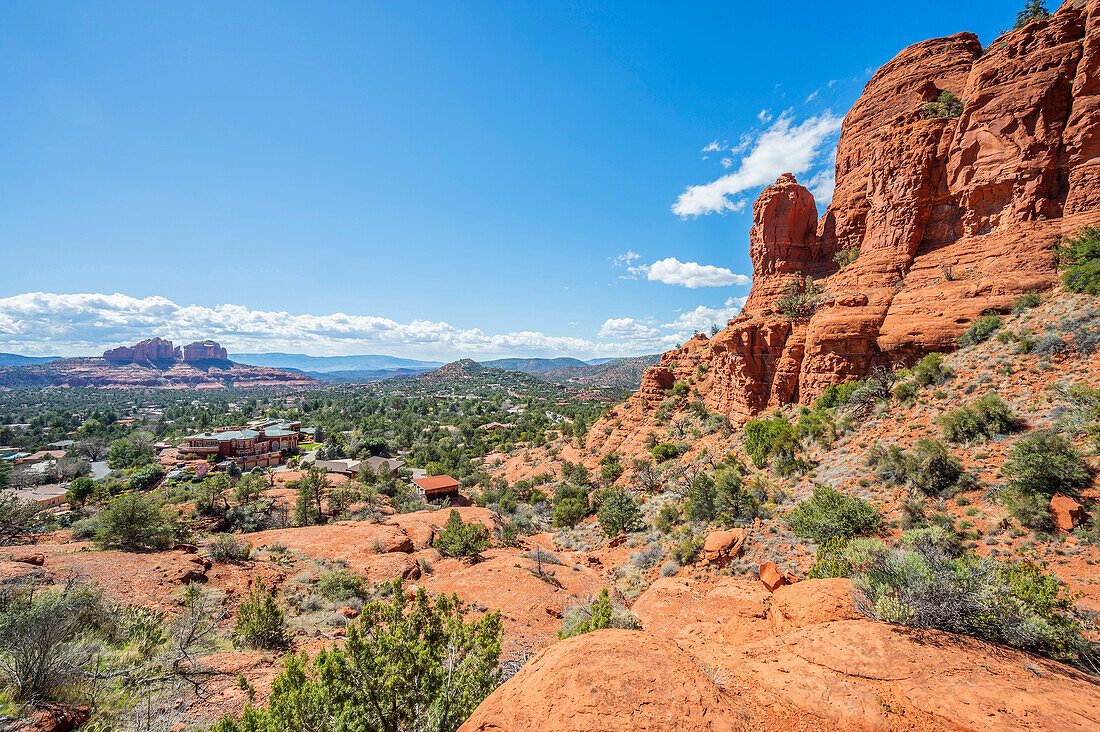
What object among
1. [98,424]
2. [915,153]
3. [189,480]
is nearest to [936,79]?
[915,153]

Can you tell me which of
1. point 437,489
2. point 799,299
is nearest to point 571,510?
point 437,489

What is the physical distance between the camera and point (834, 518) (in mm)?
11680

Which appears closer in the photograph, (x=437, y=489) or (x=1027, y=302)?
(x=1027, y=302)

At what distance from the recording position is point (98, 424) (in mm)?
73250

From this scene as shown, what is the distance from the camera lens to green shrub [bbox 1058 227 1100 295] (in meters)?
14.6

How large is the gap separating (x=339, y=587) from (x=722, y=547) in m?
13.4

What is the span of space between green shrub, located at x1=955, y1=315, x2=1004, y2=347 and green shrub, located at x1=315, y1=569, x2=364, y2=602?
88.4ft

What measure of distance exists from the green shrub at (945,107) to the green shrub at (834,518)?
25.4m

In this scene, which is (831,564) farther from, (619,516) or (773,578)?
(619,516)

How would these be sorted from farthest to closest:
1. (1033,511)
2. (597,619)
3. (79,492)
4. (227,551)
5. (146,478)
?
(146,478) < (79,492) < (227,551) < (1033,511) < (597,619)

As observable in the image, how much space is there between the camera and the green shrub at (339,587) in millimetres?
12273

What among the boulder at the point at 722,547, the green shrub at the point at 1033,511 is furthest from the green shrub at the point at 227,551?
the green shrub at the point at 1033,511

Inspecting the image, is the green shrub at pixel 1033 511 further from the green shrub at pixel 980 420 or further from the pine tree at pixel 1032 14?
the pine tree at pixel 1032 14

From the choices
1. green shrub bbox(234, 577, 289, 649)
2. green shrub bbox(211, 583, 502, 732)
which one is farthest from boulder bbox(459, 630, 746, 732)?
green shrub bbox(234, 577, 289, 649)
